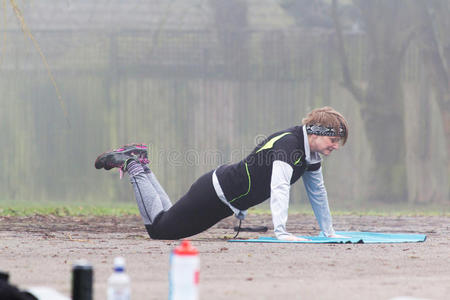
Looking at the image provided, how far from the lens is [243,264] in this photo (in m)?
5.50

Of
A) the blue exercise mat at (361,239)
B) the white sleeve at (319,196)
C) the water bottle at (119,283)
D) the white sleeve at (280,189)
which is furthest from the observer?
the white sleeve at (319,196)

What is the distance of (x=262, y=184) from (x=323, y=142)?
23.7 inches

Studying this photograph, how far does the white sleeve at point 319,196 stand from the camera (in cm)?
728

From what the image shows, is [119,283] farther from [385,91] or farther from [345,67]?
[385,91]

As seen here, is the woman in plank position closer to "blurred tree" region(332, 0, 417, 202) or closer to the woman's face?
the woman's face

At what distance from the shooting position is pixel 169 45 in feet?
52.7

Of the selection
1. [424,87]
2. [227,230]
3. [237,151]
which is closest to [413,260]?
[227,230]

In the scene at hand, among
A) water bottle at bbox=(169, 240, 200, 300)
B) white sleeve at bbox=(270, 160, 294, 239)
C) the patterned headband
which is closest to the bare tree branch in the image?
the patterned headband

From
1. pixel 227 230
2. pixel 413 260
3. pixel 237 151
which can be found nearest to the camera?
pixel 413 260

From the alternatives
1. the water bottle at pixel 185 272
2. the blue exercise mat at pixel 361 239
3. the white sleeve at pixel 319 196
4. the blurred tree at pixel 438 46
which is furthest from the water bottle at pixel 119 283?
the blurred tree at pixel 438 46

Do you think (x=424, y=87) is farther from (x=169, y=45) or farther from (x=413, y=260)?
(x=413, y=260)

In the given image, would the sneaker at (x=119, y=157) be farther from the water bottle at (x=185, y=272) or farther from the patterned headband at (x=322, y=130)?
the water bottle at (x=185, y=272)

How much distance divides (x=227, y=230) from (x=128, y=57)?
297 inches

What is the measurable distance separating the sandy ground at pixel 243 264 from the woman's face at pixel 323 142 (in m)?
0.78
